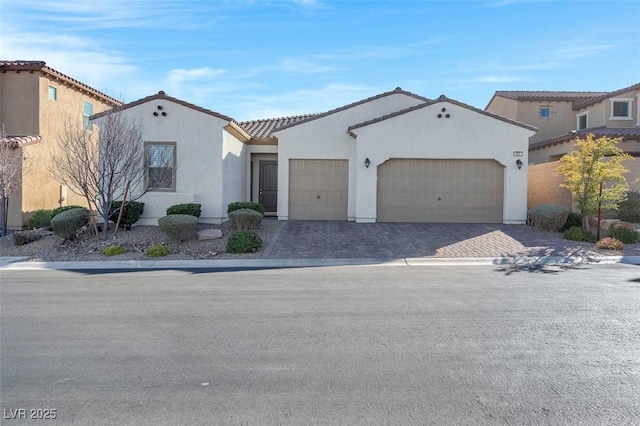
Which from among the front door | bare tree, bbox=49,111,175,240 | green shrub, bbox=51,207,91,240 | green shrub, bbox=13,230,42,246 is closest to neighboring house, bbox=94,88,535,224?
the front door

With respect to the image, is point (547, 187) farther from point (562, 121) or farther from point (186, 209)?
point (186, 209)

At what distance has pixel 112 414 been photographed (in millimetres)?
4172

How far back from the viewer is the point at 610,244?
14492 mm

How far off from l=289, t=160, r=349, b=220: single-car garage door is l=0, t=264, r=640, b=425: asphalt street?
34.4ft

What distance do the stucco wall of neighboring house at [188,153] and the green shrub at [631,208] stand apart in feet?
47.0

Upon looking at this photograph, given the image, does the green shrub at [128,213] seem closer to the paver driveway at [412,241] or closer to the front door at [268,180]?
the paver driveway at [412,241]

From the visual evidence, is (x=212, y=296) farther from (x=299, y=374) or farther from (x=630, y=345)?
(x=630, y=345)

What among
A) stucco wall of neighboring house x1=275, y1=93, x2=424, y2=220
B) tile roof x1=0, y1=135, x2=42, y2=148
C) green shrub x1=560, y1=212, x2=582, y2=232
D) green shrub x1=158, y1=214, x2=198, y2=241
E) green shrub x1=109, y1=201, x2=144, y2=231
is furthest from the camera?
stucco wall of neighboring house x1=275, y1=93, x2=424, y2=220

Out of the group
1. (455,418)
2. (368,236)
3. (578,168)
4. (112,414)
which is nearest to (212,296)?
(112,414)

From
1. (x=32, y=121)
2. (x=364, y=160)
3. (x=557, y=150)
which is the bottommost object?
(x=364, y=160)

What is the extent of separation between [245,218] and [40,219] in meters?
8.07

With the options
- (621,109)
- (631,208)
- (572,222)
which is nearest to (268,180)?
(572,222)

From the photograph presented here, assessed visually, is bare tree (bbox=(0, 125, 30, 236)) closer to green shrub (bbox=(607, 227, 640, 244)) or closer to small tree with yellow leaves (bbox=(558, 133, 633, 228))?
small tree with yellow leaves (bbox=(558, 133, 633, 228))

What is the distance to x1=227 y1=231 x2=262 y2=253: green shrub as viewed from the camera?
14070 millimetres
